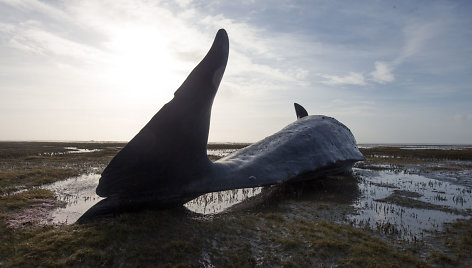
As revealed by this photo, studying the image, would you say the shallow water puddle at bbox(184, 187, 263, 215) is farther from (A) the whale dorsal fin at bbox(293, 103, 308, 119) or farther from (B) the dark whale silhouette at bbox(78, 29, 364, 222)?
(A) the whale dorsal fin at bbox(293, 103, 308, 119)

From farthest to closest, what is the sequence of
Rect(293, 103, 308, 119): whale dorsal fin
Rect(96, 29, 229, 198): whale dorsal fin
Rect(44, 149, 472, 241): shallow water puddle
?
Rect(293, 103, 308, 119): whale dorsal fin
Rect(44, 149, 472, 241): shallow water puddle
Rect(96, 29, 229, 198): whale dorsal fin

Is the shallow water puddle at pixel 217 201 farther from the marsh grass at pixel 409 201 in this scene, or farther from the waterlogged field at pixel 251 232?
the marsh grass at pixel 409 201

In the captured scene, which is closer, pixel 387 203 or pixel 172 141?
pixel 172 141

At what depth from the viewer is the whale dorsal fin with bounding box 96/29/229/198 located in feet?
20.1

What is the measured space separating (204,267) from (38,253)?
135 inches

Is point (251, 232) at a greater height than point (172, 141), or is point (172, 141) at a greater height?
point (172, 141)

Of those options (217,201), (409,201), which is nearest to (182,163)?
(217,201)

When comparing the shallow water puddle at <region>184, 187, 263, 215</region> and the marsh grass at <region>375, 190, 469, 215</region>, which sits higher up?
the marsh grass at <region>375, 190, 469, 215</region>

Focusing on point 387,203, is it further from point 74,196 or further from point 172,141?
point 74,196

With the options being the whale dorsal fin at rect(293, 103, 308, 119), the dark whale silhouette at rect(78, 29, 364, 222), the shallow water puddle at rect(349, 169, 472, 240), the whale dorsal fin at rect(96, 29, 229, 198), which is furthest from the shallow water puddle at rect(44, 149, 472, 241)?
the whale dorsal fin at rect(293, 103, 308, 119)

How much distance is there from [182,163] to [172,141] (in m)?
0.83

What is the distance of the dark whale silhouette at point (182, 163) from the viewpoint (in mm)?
6180

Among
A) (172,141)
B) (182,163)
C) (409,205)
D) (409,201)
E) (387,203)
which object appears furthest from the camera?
(409,201)

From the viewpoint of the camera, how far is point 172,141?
6.67 meters
